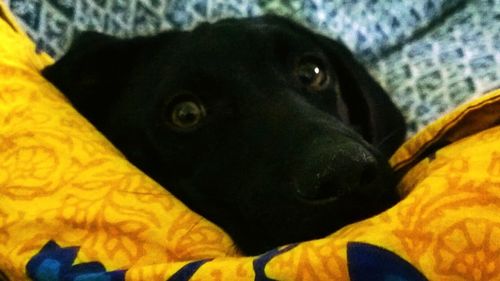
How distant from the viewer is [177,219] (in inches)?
35.4

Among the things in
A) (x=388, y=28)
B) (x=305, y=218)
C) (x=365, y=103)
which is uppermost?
(x=305, y=218)

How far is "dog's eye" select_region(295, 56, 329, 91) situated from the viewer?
1232mm

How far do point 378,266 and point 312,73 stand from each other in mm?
605

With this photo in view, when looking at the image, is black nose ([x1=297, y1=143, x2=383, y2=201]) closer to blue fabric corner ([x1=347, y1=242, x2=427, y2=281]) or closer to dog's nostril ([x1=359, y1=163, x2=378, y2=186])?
dog's nostril ([x1=359, y1=163, x2=378, y2=186])

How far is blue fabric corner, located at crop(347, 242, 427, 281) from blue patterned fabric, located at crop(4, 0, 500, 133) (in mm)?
798

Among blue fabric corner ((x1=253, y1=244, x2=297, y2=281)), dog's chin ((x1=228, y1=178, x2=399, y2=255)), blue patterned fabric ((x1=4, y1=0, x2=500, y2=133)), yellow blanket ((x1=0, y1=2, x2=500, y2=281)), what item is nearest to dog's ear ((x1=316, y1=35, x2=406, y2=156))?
blue patterned fabric ((x1=4, y1=0, x2=500, y2=133))

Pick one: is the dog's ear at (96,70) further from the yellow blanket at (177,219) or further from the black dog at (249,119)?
the yellow blanket at (177,219)

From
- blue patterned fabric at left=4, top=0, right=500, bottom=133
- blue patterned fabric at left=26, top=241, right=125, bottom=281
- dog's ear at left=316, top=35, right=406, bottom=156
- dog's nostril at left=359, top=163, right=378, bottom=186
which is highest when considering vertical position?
dog's nostril at left=359, top=163, right=378, bottom=186

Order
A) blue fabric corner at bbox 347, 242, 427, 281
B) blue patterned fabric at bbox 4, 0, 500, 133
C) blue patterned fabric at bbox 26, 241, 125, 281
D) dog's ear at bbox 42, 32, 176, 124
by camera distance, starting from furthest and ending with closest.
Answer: blue patterned fabric at bbox 4, 0, 500, 133 < dog's ear at bbox 42, 32, 176, 124 < blue patterned fabric at bbox 26, 241, 125, 281 < blue fabric corner at bbox 347, 242, 427, 281

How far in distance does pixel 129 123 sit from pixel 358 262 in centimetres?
60

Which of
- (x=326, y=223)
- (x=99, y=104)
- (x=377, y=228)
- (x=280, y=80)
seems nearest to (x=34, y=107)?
(x=99, y=104)

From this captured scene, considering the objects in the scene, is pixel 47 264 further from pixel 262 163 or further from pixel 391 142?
pixel 391 142

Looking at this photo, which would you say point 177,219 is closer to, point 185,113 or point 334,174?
point 334,174

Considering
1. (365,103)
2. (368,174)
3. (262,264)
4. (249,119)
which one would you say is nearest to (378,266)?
(262,264)
